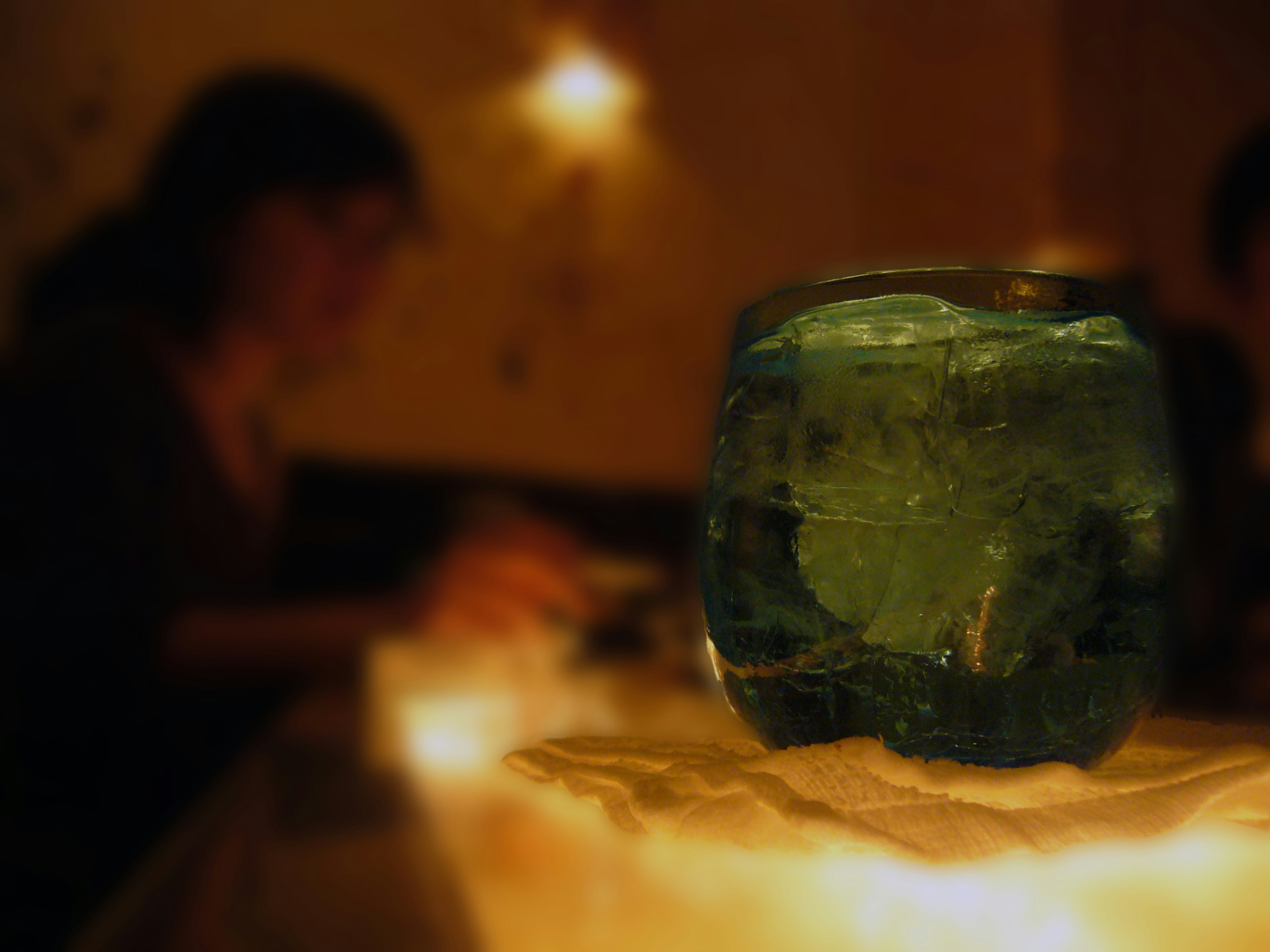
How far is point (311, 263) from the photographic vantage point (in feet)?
4.31

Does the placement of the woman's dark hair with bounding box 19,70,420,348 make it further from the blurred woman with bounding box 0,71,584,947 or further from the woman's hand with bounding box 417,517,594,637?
the woman's hand with bounding box 417,517,594,637

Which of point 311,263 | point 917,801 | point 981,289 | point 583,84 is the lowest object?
point 917,801

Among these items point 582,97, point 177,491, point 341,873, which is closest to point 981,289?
point 341,873

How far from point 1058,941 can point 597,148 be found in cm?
140

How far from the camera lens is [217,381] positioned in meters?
1.25

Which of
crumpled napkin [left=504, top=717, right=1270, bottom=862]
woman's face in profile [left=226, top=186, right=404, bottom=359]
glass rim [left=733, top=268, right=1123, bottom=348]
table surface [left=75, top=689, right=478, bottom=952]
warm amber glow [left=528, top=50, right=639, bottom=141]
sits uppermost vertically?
warm amber glow [left=528, top=50, right=639, bottom=141]

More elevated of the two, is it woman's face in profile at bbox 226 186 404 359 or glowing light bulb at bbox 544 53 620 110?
glowing light bulb at bbox 544 53 620 110

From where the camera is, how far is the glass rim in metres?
0.29

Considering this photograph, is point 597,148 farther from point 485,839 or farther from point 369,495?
point 485,839

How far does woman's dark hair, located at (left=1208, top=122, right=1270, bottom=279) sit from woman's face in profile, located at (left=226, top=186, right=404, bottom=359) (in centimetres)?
125

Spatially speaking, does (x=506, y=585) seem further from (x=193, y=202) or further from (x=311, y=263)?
(x=193, y=202)

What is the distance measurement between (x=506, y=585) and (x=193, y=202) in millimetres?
636

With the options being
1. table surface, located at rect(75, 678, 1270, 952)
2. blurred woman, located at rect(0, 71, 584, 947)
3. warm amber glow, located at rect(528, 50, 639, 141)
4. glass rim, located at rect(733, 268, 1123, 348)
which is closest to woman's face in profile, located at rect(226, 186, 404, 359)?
blurred woman, located at rect(0, 71, 584, 947)

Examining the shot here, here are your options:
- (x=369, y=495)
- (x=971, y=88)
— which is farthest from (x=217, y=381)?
(x=971, y=88)
